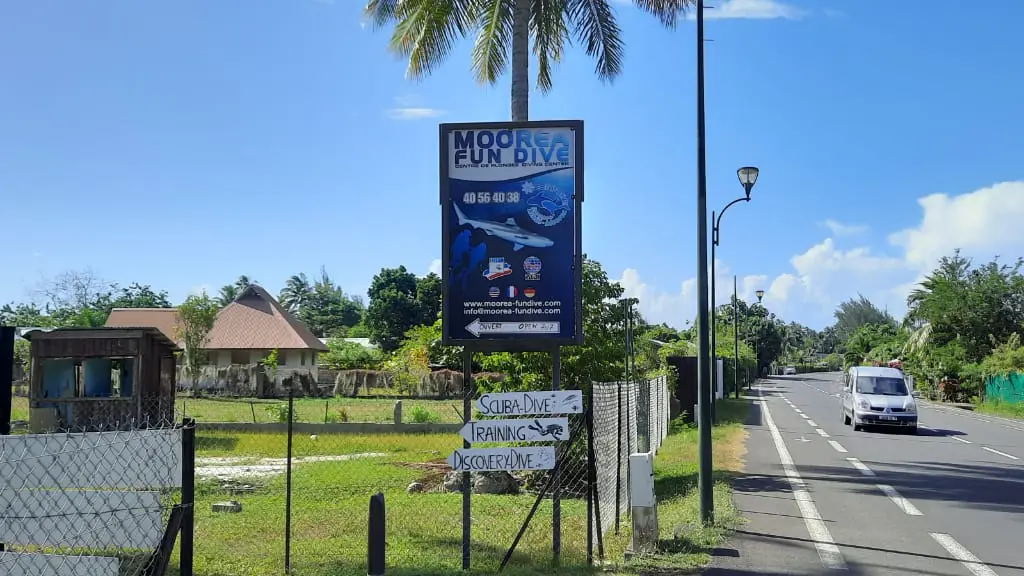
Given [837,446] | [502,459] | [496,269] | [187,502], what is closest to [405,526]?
[502,459]

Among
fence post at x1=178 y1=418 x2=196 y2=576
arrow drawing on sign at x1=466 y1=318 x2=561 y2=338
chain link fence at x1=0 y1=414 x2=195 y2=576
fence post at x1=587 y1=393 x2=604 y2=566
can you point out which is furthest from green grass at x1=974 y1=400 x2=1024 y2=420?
chain link fence at x1=0 y1=414 x2=195 y2=576

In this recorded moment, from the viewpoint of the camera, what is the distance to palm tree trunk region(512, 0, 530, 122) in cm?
1445

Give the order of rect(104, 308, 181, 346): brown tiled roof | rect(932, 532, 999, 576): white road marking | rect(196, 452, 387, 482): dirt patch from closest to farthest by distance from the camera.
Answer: rect(932, 532, 999, 576): white road marking < rect(196, 452, 387, 482): dirt patch < rect(104, 308, 181, 346): brown tiled roof

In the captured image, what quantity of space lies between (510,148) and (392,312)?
2503 inches

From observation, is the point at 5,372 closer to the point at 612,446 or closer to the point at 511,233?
the point at 511,233

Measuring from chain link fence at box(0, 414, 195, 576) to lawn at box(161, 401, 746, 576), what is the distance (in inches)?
125

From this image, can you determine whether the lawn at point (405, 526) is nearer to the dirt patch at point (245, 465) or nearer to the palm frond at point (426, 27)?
the dirt patch at point (245, 465)

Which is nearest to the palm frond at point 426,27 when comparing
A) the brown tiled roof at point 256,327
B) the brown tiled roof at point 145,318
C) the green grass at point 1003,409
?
the green grass at point 1003,409

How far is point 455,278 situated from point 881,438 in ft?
60.6

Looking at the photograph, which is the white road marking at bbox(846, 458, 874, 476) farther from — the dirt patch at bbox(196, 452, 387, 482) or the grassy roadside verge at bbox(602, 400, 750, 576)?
the dirt patch at bbox(196, 452, 387, 482)

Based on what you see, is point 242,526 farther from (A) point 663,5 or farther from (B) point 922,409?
(B) point 922,409

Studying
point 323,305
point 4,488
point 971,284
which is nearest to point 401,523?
point 4,488

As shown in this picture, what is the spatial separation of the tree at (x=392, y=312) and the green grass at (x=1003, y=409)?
44.4m

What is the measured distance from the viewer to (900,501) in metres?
12.3
